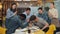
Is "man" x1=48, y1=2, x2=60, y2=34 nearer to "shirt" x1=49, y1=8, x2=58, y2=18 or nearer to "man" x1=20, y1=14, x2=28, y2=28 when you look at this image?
"shirt" x1=49, y1=8, x2=58, y2=18

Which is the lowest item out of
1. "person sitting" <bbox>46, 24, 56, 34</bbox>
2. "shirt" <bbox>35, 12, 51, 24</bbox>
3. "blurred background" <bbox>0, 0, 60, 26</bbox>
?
"person sitting" <bbox>46, 24, 56, 34</bbox>

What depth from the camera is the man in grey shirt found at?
150 cm

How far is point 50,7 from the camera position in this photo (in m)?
1.52

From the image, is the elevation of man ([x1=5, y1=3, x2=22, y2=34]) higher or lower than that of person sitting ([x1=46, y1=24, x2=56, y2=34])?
higher

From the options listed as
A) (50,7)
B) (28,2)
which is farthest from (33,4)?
(50,7)

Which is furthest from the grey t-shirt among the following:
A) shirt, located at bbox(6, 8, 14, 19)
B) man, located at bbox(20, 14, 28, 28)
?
shirt, located at bbox(6, 8, 14, 19)

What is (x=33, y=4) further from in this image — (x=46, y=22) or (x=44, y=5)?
(x=46, y=22)

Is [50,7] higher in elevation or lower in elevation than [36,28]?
higher

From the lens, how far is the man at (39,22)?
150 centimetres

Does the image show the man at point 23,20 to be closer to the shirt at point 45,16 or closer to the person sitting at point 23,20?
the person sitting at point 23,20

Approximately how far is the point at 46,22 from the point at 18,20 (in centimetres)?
29

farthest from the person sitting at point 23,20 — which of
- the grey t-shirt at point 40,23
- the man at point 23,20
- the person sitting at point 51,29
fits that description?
the person sitting at point 51,29

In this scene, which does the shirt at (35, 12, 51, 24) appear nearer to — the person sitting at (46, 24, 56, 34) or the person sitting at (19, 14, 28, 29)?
the person sitting at (46, 24, 56, 34)

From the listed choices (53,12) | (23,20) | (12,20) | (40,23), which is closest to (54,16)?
(53,12)
